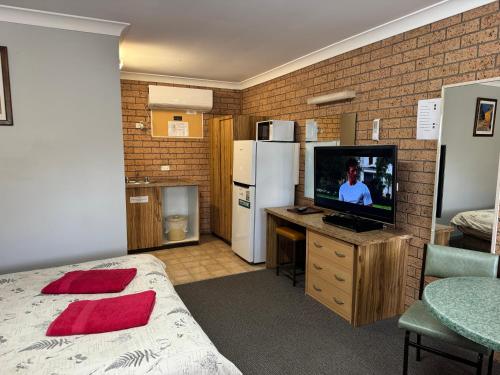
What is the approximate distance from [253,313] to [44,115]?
2.44 meters

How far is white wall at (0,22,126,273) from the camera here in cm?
267

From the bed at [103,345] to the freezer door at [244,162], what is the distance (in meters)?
2.27

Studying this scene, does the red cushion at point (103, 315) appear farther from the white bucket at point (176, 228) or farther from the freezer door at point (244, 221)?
the white bucket at point (176, 228)

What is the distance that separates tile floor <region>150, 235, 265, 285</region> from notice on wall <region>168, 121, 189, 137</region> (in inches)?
68.6

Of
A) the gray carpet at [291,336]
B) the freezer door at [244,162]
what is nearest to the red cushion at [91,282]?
the gray carpet at [291,336]

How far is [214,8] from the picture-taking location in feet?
8.51

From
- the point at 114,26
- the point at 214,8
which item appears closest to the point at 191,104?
the point at 114,26

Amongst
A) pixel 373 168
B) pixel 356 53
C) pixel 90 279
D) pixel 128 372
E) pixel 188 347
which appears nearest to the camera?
pixel 128 372

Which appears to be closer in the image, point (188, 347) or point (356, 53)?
point (188, 347)

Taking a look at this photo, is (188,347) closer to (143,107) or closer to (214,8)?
(214,8)

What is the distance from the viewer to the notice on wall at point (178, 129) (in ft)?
17.1

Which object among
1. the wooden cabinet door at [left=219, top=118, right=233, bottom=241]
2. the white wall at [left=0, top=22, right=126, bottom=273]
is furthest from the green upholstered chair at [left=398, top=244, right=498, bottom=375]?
the wooden cabinet door at [left=219, top=118, right=233, bottom=241]

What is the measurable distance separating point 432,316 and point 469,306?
0.58m

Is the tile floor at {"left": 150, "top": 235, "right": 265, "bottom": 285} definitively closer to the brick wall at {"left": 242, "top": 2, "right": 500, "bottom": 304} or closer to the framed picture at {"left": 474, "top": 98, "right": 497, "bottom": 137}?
the brick wall at {"left": 242, "top": 2, "right": 500, "bottom": 304}
